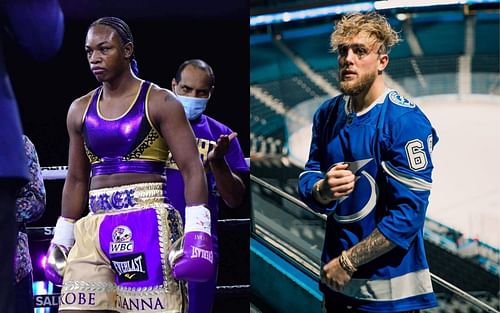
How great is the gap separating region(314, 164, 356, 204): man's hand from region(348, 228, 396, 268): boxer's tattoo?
16 centimetres

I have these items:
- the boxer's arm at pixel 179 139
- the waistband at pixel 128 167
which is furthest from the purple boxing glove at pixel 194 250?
the waistband at pixel 128 167

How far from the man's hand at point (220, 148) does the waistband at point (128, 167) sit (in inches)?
14.1

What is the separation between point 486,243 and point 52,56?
196 centimetres

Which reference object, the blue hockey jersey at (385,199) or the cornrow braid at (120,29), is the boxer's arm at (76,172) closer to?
the cornrow braid at (120,29)

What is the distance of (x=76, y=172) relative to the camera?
2.82 m

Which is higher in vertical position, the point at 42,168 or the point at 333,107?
the point at 333,107

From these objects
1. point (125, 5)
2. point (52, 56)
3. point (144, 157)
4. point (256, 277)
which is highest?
point (125, 5)

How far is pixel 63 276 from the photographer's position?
106 inches

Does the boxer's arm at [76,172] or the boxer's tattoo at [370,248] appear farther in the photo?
the boxer's arm at [76,172]

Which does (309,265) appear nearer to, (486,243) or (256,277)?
(256,277)

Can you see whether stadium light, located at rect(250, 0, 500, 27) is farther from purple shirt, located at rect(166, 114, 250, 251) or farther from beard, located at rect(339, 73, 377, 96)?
beard, located at rect(339, 73, 377, 96)

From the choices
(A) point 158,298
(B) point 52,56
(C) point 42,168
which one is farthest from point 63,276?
(B) point 52,56

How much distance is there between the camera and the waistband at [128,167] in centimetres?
268

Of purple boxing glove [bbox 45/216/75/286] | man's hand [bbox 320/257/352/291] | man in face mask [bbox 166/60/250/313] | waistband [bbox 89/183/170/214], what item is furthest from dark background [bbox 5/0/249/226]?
man's hand [bbox 320/257/352/291]
